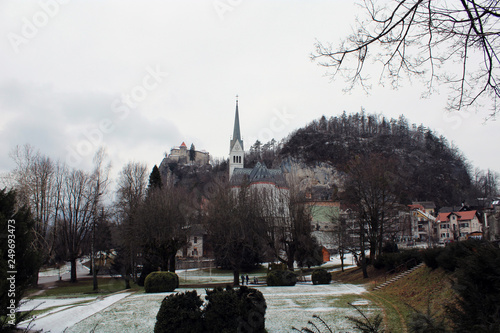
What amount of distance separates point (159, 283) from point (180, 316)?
1107 centimetres

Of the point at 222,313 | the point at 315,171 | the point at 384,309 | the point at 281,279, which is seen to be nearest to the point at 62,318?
the point at 222,313

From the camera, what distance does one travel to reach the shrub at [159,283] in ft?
65.0

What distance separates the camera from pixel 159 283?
19875mm

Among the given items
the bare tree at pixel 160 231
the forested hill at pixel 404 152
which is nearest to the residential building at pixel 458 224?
the forested hill at pixel 404 152

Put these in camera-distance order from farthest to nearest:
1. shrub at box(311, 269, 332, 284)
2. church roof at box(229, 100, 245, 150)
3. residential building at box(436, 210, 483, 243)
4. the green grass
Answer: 1. church roof at box(229, 100, 245, 150)
2. residential building at box(436, 210, 483, 243)
3. shrub at box(311, 269, 332, 284)
4. the green grass

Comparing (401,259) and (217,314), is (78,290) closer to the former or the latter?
(217,314)

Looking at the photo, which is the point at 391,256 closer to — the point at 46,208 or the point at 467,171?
the point at 46,208

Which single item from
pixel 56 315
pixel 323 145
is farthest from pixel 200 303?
pixel 323 145

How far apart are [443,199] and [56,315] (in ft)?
369

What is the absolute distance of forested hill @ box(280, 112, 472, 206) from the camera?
104 m

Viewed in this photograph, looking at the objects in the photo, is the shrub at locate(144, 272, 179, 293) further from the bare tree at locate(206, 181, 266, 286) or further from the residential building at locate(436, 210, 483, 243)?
the residential building at locate(436, 210, 483, 243)

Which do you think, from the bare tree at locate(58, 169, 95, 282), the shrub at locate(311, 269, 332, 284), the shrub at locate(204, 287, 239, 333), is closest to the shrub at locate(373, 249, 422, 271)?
the shrub at locate(311, 269, 332, 284)

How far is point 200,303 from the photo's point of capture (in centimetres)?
1010

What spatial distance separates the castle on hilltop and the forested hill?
4967cm
